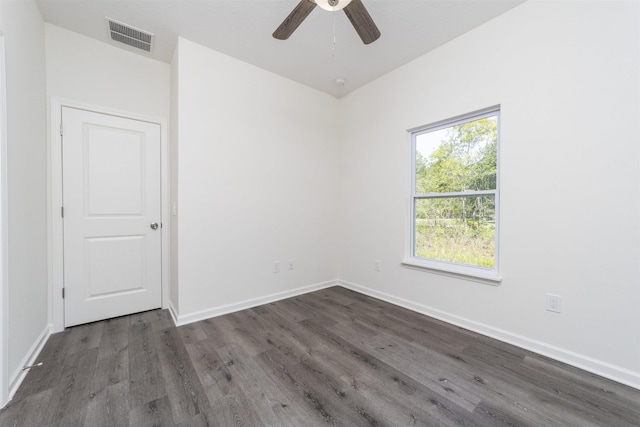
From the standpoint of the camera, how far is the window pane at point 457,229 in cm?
236

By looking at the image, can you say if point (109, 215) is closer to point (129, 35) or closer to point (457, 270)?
point (129, 35)

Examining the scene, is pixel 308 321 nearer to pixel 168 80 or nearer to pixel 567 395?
pixel 567 395

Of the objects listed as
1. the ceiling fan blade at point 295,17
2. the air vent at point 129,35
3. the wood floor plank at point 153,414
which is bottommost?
the wood floor plank at point 153,414

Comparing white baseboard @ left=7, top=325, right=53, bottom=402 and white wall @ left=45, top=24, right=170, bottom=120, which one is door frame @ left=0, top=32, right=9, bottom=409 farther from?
white wall @ left=45, top=24, right=170, bottom=120

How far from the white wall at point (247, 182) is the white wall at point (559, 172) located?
1436 mm

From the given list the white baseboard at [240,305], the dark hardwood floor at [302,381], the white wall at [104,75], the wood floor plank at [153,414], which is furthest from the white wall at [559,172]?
the white wall at [104,75]

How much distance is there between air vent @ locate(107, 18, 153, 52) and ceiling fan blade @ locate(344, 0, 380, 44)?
1954mm

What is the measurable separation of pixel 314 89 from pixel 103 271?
10.5 ft

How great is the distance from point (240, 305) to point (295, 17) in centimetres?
267

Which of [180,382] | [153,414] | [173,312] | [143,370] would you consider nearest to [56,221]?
[173,312]

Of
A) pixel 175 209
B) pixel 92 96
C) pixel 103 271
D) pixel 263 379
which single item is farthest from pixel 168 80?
pixel 263 379

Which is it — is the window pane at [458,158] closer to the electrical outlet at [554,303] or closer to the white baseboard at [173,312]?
the electrical outlet at [554,303]

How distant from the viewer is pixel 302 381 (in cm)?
166

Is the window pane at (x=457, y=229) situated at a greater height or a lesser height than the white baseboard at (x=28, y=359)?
greater
